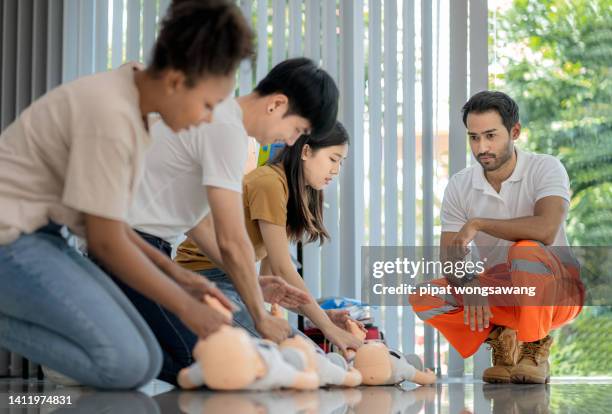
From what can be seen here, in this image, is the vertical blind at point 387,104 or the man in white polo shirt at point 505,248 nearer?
the man in white polo shirt at point 505,248

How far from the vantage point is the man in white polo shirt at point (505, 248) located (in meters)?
3.21

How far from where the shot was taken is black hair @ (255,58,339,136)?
2377 millimetres

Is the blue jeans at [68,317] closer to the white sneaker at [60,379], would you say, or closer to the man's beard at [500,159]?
the white sneaker at [60,379]

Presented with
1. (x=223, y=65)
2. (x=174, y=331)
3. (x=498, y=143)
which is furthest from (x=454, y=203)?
(x=223, y=65)

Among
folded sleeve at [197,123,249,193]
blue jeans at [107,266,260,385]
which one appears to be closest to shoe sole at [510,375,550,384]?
blue jeans at [107,266,260,385]

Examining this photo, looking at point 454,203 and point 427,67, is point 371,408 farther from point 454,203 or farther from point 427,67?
point 427,67

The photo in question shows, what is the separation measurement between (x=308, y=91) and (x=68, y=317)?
873mm

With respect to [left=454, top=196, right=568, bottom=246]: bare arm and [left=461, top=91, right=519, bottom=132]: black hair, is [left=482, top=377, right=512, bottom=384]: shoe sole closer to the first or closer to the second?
[left=454, top=196, right=568, bottom=246]: bare arm

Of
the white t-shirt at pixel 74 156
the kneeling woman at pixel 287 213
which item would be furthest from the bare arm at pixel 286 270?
the white t-shirt at pixel 74 156

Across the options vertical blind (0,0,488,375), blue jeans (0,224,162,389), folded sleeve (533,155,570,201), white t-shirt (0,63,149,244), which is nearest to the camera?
white t-shirt (0,63,149,244)

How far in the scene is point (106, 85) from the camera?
1.84m

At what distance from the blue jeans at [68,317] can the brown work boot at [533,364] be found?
156cm

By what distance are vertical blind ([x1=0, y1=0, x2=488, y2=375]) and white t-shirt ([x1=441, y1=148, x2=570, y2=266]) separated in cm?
38

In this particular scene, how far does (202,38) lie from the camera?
1.72 m
